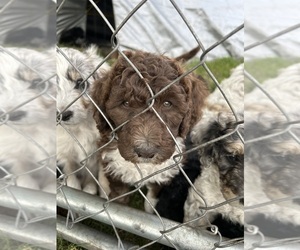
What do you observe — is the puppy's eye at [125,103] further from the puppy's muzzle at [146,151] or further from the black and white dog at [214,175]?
the black and white dog at [214,175]

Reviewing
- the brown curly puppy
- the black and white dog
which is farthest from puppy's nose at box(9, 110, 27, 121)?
the black and white dog

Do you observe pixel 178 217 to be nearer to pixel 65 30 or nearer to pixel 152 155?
pixel 152 155

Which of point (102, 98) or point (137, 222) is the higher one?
point (102, 98)

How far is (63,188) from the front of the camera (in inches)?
71.1

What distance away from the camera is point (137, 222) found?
1613 millimetres

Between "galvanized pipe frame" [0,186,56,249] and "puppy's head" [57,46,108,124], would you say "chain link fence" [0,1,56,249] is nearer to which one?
"galvanized pipe frame" [0,186,56,249]

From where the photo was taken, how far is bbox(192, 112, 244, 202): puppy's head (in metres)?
1.70

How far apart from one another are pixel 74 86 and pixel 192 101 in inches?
23.2

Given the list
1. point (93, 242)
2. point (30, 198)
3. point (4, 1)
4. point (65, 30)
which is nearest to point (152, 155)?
point (93, 242)

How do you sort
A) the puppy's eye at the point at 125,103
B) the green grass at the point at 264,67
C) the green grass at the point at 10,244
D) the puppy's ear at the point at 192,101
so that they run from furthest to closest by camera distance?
1. the puppy's ear at the point at 192,101
2. the puppy's eye at the point at 125,103
3. the green grass at the point at 10,244
4. the green grass at the point at 264,67

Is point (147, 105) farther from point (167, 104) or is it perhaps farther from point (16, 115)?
point (16, 115)

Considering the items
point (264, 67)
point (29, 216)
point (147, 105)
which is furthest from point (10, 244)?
point (147, 105)

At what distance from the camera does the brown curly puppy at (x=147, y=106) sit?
1649 millimetres

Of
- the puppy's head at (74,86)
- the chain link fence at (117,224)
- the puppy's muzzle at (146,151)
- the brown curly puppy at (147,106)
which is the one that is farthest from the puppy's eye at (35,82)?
the puppy's head at (74,86)
